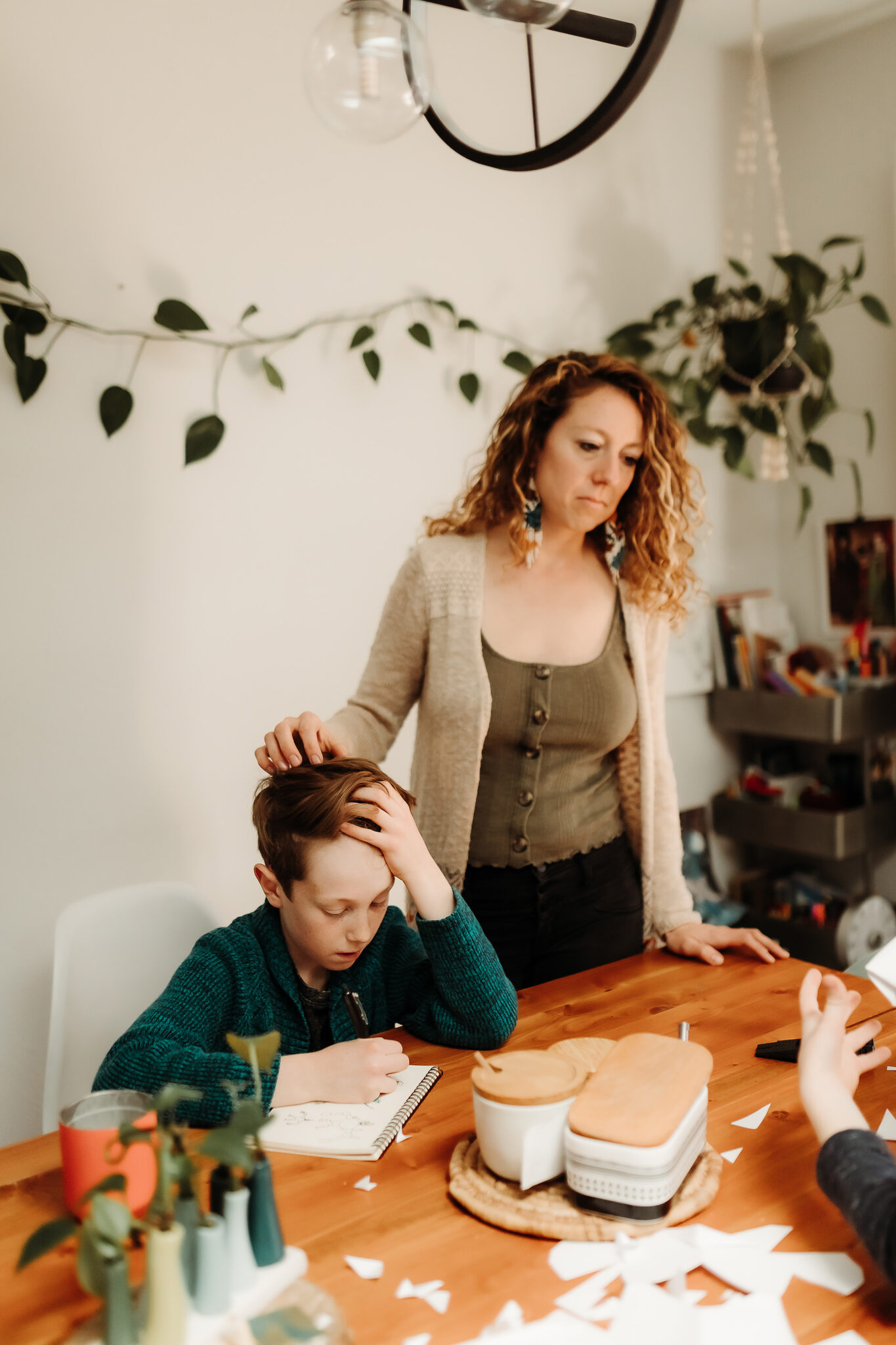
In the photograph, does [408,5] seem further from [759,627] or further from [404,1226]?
[759,627]

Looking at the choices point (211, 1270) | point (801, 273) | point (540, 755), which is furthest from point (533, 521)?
point (801, 273)

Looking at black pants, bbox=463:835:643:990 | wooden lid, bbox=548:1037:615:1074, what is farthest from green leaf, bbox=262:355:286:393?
wooden lid, bbox=548:1037:615:1074

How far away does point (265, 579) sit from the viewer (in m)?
2.35

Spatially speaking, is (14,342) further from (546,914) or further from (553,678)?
(546,914)

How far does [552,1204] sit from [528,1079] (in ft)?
0.34

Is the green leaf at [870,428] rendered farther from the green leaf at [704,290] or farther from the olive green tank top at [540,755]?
the olive green tank top at [540,755]

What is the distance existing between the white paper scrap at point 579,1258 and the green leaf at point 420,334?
202cm

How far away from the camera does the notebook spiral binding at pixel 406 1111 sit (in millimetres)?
1048

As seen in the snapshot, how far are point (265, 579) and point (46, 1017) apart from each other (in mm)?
984

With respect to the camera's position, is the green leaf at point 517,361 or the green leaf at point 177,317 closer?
the green leaf at point 177,317

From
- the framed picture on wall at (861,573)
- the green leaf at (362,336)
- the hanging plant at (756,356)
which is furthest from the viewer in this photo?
the framed picture on wall at (861,573)

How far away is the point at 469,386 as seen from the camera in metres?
2.59

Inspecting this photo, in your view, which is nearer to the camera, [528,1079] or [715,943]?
[528,1079]

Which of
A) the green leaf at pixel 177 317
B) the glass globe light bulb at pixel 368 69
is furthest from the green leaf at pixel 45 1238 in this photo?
the green leaf at pixel 177 317
